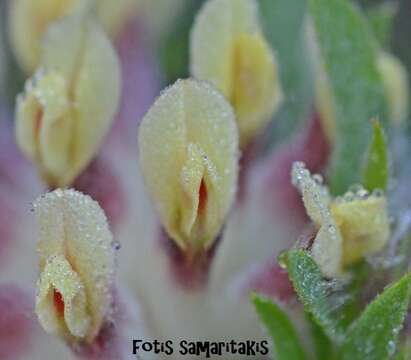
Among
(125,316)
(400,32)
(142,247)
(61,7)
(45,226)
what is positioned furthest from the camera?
(400,32)

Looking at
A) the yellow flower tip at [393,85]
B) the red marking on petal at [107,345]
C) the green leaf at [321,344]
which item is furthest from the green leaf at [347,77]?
the red marking on petal at [107,345]

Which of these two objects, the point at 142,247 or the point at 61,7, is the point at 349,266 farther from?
the point at 61,7

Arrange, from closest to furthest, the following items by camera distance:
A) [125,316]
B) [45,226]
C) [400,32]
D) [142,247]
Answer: [45,226] < [125,316] < [142,247] < [400,32]

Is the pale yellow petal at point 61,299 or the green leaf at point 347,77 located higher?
the green leaf at point 347,77

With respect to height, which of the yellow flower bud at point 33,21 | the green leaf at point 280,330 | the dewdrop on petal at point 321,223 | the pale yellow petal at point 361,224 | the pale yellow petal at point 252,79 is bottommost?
the green leaf at point 280,330

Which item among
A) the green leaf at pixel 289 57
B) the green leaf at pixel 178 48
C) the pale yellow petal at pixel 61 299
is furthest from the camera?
the green leaf at pixel 178 48

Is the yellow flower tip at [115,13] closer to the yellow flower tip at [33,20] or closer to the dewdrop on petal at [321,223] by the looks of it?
the yellow flower tip at [33,20]

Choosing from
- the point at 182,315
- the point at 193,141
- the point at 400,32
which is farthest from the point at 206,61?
the point at 400,32

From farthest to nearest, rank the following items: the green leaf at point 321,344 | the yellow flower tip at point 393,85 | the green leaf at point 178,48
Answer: the green leaf at point 178,48 < the yellow flower tip at point 393,85 < the green leaf at point 321,344
